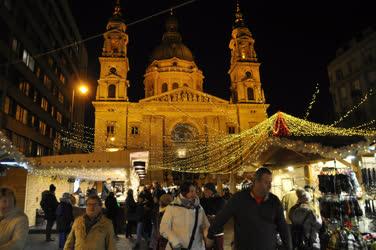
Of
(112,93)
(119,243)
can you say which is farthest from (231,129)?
(119,243)

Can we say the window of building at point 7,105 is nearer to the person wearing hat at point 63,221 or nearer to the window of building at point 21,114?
the window of building at point 21,114

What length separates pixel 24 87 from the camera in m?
30.0

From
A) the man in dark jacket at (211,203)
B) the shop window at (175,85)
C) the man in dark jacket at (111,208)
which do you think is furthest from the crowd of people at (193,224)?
the shop window at (175,85)

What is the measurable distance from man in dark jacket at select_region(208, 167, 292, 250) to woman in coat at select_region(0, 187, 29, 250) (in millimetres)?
2171

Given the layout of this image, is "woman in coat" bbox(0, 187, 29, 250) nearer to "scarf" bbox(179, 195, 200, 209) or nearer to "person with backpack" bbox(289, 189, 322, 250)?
"scarf" bbox(179, 195, 200, 209)

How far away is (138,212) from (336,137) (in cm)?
656

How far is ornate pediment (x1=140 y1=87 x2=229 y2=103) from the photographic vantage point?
45.0 meters

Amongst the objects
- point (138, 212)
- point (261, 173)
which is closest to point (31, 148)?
point (138, 212)

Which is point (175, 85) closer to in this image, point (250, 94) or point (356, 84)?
point (250, 94)

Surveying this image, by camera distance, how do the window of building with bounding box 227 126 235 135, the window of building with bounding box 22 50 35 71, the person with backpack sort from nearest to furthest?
the person with backpack → the window of building with bounding box 22 50 35 71 → the window of building with bounding box 227 126 235 135

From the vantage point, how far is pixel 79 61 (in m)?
51.4

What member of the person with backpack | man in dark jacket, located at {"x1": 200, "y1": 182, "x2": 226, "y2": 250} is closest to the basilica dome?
man in dark jacket, located at {"x1": 200, "y1": 182, "x2": 226, "y2": 250}

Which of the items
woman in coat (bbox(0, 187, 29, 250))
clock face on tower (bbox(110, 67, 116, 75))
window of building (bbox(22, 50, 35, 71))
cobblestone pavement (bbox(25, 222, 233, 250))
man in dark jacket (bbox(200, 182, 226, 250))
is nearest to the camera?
woman in coat (bbox(0, 187, 29, 250))

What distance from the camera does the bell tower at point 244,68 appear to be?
4569 cm
